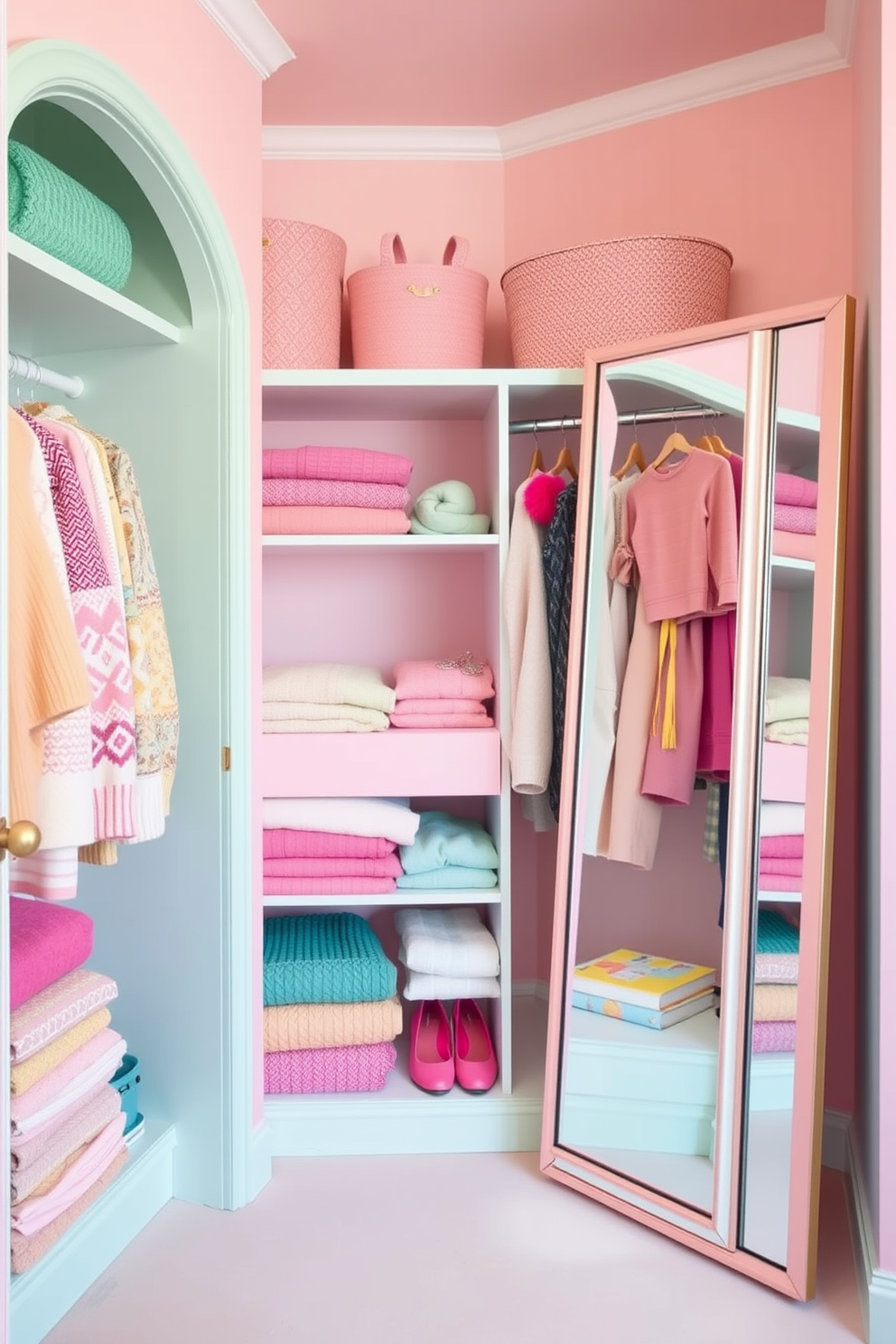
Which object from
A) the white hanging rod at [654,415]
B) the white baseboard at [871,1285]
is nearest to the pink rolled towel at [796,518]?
the white hanging rod at [654,415]

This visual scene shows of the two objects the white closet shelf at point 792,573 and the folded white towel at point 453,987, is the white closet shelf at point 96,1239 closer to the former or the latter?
the folded white towel at point 453,987

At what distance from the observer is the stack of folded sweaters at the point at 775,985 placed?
2.00 meters

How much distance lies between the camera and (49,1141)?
1.88 m

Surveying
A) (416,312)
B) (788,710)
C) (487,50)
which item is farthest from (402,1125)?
(487,50)

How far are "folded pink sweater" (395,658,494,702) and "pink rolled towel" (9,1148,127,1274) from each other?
112cm

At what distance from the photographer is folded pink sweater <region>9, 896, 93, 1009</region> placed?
6.01ft

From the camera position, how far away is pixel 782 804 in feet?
6.70

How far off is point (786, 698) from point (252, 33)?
1.76 m

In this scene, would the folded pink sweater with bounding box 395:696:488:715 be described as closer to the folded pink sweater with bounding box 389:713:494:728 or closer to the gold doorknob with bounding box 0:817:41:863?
the folded pink sweater with bounding box 389:713:494:728

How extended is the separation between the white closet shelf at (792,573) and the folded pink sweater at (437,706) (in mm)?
804

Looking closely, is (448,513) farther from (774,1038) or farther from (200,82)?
(774,1038)

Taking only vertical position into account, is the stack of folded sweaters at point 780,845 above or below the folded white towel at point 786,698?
below

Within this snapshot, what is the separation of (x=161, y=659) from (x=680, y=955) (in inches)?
50.4

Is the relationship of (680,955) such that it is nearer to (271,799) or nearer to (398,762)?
(398,762)
